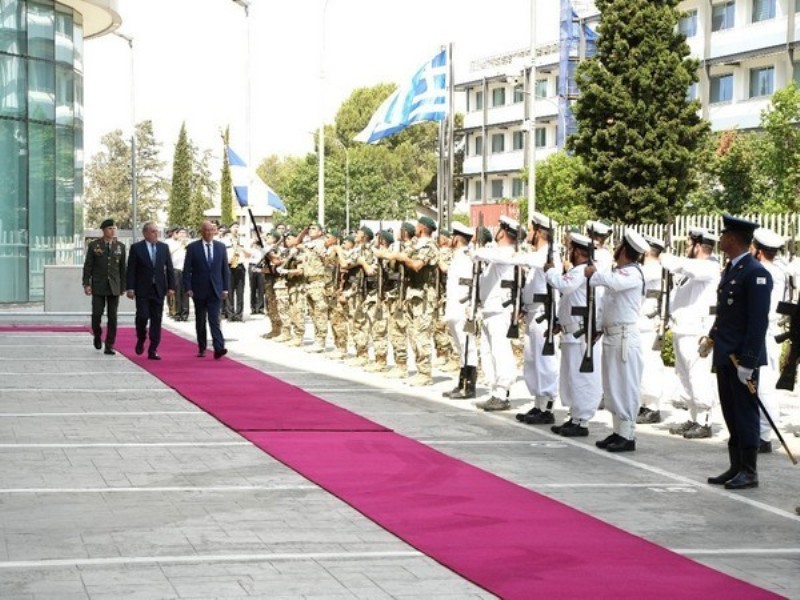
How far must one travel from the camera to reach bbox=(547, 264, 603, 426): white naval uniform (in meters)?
13.6

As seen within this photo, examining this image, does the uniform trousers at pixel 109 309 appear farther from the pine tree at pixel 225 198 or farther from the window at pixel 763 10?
the pine tree at pixel 225 198

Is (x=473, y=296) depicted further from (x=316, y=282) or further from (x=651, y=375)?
(x=316, y=282)

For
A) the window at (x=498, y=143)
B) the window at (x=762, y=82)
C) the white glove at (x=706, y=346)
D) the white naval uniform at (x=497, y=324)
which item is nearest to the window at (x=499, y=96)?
the window at (x=498, y=143)

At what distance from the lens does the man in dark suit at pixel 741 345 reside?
35.2 feet

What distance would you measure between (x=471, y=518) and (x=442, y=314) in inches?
409

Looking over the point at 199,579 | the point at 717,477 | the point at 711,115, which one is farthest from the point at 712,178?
the point at 199,579

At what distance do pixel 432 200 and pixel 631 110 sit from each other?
65.1 metres

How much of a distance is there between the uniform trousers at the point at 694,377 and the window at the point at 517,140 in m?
73.6

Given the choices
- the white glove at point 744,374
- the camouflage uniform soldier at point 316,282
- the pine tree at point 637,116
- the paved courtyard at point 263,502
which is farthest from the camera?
the pine tree at point 637,116

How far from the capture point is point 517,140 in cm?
8962

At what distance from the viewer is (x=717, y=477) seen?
437 inches

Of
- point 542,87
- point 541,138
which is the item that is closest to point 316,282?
point 542,87

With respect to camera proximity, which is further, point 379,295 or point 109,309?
point 109,309

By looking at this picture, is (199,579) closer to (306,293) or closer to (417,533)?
(417,533)
